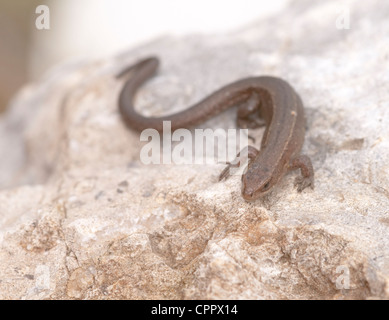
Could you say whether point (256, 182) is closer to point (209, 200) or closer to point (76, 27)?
point (209, 200)

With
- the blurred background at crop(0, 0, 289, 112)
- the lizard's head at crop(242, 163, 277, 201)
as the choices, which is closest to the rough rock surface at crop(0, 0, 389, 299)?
the lizard's head at crop(242, 163, 277, 201)

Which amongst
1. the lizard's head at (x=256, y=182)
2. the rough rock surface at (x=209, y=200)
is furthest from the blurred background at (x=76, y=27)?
the lizard's head at (x=256, y=182)

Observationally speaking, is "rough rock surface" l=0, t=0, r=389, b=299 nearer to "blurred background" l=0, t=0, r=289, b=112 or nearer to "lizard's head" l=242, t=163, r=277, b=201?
"lizard's head" l=242, t=163, r=277, b=201

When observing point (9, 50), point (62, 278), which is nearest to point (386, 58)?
point (62, 278)
